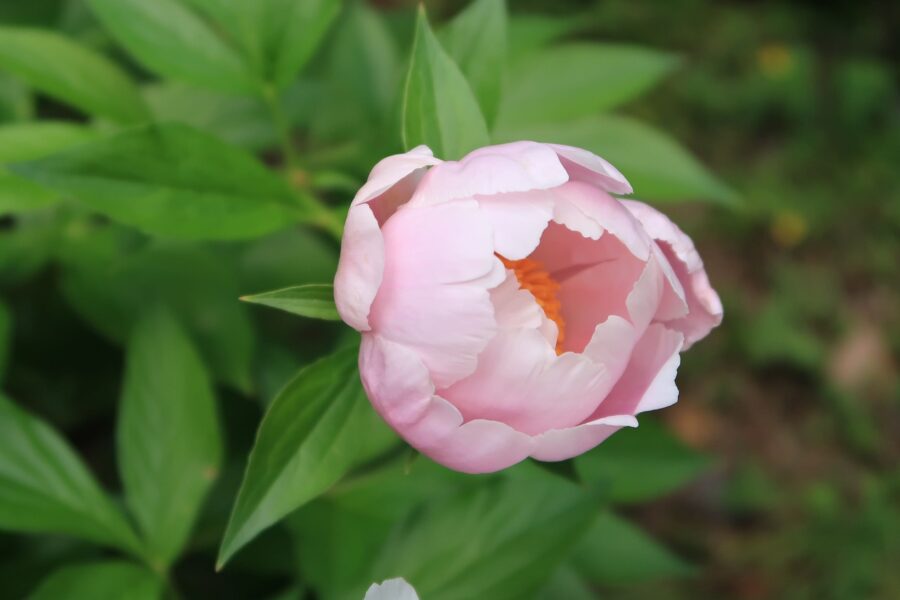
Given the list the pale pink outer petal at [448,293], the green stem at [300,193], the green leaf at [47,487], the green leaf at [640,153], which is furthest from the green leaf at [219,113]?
the pale pink outer petal at [448,293]

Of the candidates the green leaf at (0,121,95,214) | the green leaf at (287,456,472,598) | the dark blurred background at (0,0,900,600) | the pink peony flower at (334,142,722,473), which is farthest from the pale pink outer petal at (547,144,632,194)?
the dark blurred background at (0,0,900,600)

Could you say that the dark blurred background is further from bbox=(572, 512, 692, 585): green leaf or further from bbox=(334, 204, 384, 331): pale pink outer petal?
bbox=(334, 204, 384, 331): pale pink outer petal

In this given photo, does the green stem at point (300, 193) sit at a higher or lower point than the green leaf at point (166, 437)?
higher

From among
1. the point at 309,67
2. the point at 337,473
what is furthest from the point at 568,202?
the point at 309,67

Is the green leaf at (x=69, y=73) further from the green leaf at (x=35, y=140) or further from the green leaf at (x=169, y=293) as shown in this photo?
the green leaf at (x=169, y=293)

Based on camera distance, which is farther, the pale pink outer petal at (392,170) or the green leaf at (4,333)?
the green leaf at (4,333)

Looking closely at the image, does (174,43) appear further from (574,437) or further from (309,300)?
(574,437)
